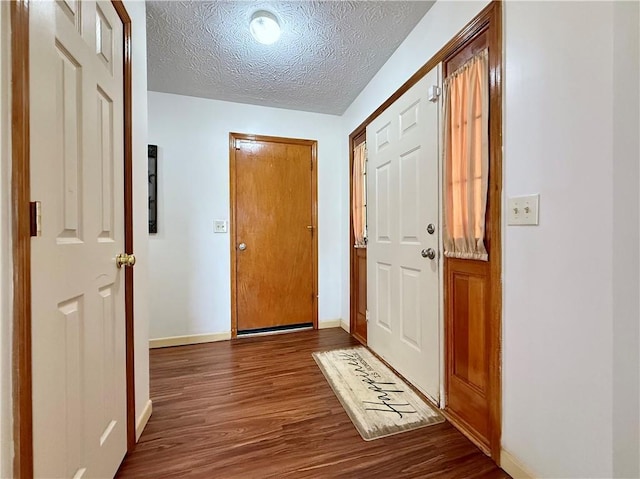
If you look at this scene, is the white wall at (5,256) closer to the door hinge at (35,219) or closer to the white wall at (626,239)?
the door hinge at (35,219)

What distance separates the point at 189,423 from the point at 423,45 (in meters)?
2.58

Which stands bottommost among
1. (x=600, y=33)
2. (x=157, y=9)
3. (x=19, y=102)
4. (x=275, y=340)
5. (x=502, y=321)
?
(x=275, y=340)

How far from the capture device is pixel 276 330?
9.96ft

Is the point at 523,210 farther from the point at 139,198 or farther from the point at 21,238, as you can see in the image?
the point at 139,198

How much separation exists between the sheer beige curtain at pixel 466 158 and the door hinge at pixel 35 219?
1.58m

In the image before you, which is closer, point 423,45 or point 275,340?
point 423,45

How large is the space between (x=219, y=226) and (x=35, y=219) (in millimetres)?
2140

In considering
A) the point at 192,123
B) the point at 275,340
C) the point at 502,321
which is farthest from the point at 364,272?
the point at 192,123

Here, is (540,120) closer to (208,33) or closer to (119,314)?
(119,314)

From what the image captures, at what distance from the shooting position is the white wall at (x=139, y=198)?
A: 1.42m

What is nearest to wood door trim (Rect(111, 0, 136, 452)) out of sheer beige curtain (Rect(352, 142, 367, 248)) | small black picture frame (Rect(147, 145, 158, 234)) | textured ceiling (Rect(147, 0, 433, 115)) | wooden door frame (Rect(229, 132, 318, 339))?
textured ceiling (Rect(147, 0, 433, 115))

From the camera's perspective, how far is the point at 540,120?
107 cm

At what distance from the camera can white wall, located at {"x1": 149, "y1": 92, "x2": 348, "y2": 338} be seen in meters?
2.64

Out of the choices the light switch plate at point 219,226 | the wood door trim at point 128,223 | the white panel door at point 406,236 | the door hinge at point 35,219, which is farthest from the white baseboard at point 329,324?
the door hinge at point 35,219
